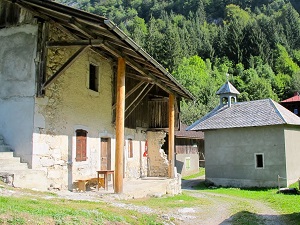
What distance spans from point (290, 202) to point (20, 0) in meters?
12.9

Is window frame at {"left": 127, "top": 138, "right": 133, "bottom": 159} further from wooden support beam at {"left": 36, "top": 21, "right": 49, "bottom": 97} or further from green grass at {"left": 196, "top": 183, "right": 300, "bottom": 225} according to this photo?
wooden support beam at {"left": 36, "top": 21, "right": 49, "bottom": 97}

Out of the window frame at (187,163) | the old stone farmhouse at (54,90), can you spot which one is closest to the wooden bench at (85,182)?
the old stone farmhouse at (54,90)

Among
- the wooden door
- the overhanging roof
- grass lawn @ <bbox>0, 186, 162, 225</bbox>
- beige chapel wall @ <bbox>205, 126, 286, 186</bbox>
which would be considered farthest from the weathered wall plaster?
grass lawn @ <bbox>0, 186, 162, 225</bbox>

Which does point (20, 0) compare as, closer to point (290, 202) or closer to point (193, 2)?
point (290, 202)

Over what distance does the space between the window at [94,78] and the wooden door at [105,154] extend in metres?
2.23

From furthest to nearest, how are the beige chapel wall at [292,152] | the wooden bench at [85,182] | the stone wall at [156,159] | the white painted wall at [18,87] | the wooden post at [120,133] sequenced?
the beige chapel wall at [292,152], the stone wall at [156,159], the wooden bench at [85,182], the wooden post at [120,133], the white painted wall at [18,87]

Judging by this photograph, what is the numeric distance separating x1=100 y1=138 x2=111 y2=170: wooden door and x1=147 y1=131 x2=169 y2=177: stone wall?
438 cm

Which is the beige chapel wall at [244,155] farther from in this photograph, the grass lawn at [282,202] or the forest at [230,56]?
the forest at [230,56]

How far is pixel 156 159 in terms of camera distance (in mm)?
19297

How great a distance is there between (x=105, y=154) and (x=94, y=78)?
10.5 ft

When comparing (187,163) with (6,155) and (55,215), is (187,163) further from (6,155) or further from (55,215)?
(55,215)

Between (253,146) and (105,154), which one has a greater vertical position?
(253,146)

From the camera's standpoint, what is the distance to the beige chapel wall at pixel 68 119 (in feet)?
37.3

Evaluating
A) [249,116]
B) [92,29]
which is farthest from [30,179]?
[249,116]
